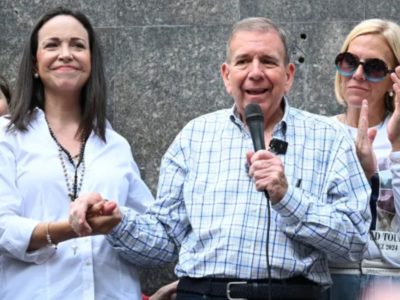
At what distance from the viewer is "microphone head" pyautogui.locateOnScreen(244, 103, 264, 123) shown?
4914mm

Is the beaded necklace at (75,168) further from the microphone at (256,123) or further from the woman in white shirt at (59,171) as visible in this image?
the microphone at (256,123)

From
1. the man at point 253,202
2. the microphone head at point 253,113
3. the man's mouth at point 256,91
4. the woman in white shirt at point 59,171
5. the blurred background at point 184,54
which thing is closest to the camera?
the microphone head at point 253,113

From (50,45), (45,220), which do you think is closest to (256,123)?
(45,220)

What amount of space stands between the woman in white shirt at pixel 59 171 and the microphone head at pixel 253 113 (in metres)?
0.69

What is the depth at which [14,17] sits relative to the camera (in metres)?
6.85

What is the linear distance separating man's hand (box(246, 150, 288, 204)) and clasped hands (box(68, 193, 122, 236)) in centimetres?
66

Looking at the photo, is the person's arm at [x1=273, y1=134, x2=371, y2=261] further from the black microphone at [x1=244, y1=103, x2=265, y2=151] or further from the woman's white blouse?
the woman's white blouse

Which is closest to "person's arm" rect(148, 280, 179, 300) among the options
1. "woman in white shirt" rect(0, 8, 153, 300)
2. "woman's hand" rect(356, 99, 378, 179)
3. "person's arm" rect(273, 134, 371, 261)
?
"woman in white shirt" rect(0, 8, 153, 300)

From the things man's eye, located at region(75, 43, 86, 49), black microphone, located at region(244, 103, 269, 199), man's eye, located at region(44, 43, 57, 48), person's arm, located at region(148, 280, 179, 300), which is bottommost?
person's arm, located at region(148, 280, 179, 300)

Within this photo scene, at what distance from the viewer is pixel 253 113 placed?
4.94 meters

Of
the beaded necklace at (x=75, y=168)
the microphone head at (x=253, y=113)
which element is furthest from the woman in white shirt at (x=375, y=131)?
the beaded necklace at (x=75, y=168)

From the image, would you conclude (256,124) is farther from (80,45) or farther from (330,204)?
(80,45)

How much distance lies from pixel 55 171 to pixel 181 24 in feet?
5.18

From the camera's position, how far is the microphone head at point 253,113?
491 cm
